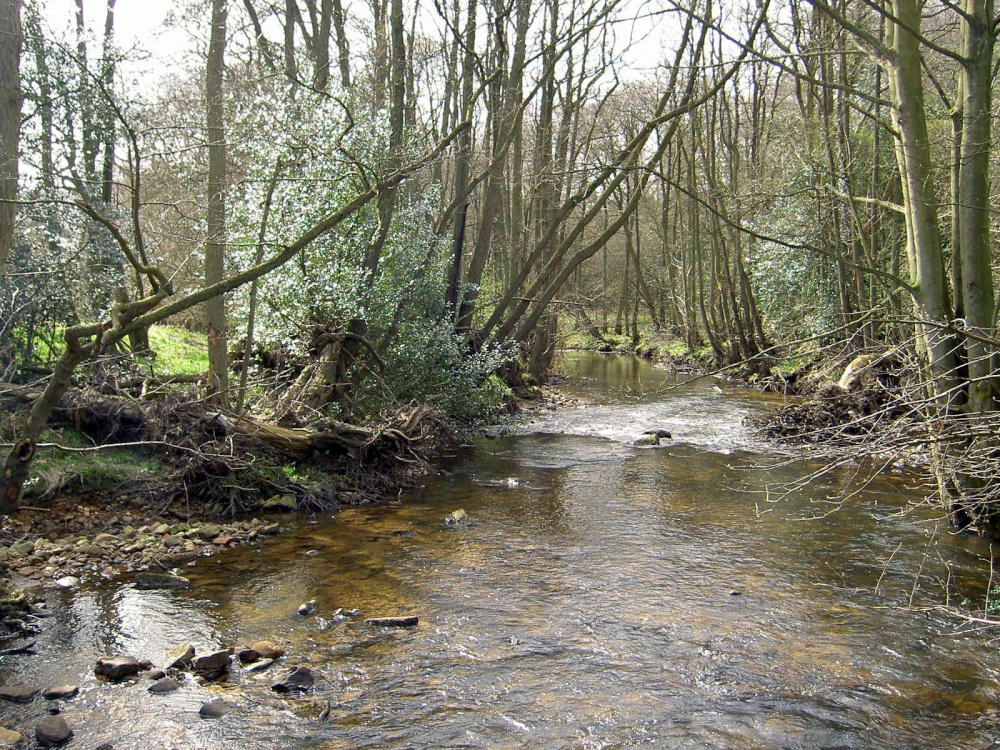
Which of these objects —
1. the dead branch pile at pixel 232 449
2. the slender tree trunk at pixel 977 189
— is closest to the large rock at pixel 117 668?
the dead branch pile at pixel 232 449

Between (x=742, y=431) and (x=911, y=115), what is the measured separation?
28.5ft

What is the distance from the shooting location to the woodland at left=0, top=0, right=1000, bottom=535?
6.72 metres

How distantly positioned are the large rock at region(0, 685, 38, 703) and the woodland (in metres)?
1.82

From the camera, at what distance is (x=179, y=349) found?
703 inches

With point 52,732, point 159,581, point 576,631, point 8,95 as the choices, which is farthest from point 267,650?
point 8,95

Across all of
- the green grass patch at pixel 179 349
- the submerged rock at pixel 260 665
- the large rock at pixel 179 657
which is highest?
the green grass patch at pixel 179 349

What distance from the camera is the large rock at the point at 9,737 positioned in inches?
174

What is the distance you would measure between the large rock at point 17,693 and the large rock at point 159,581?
79.6 inches

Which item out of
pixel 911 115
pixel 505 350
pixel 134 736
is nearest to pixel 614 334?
pixel 505 350

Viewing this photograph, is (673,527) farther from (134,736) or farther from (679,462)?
(134,736)

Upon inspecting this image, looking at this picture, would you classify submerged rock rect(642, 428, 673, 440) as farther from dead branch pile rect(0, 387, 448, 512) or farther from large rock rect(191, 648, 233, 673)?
large rock rect(191, 648, 233, 673)

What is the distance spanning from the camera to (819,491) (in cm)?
1083

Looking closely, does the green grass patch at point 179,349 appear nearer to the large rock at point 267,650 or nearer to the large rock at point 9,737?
the large rock at point 267,650

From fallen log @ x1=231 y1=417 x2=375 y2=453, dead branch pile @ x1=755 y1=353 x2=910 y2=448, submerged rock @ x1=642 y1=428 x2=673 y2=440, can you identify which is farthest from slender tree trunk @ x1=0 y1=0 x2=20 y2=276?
dead branch pile @ x1=755 y1=353 x2=910 y2=448
